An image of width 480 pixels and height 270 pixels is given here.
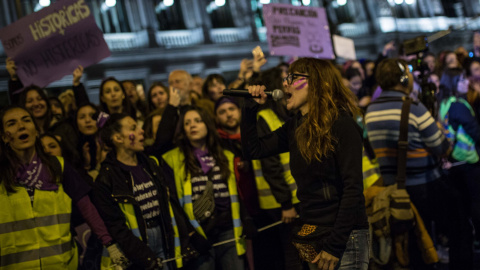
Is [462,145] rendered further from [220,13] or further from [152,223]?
[220,13]

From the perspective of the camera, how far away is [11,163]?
404 centimetres

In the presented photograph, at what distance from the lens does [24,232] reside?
398cm

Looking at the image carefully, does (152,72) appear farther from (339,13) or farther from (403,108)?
(403,108)

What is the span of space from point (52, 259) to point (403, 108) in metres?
2.92

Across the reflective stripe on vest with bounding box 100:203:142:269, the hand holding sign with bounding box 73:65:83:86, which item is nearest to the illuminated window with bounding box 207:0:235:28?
the hand holding sign with bounding box 73:65:83:86

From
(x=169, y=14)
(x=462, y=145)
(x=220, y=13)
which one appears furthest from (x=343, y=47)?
(x=220, y=13)

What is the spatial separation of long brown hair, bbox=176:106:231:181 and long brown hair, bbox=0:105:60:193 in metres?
1.11

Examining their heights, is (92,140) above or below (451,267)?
above

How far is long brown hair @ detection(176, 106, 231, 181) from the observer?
15.7ft

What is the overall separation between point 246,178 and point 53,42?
8.89 feet

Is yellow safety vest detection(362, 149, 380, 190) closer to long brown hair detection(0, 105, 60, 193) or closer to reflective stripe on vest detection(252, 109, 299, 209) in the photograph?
reflective stripe on vest detection(252, 109, 299, 209)

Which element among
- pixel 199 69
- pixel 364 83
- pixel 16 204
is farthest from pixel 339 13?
pixel 16 204

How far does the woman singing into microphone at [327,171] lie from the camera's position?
310cm

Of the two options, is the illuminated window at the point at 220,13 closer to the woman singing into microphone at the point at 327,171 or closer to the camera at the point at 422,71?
the camera at the point at 422,71
